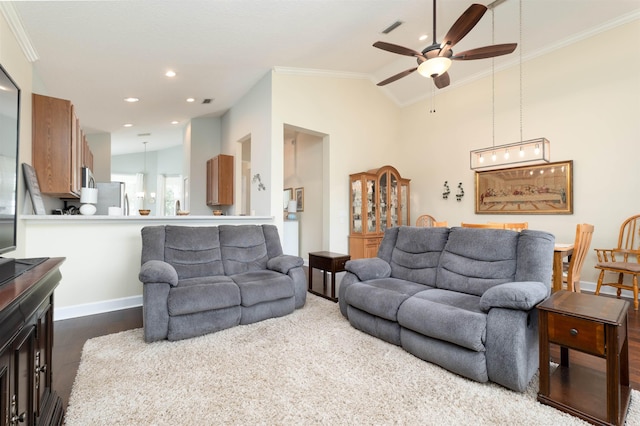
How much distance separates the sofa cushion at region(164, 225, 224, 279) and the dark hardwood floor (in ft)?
2.19

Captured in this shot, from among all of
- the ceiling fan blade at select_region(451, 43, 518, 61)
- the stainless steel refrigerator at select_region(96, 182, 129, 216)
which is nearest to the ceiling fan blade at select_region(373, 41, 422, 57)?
the ceiling fan blade at select_region(451, 43, 518, 61)

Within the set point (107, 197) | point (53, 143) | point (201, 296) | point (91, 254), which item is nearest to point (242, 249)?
point (201, 296)

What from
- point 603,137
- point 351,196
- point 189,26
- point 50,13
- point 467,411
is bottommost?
point 467,411

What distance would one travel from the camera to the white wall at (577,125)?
404cm

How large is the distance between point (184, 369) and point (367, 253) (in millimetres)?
3896

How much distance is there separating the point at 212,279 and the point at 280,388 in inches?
57.2

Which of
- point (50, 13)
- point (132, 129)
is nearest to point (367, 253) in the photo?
point (50, 13)

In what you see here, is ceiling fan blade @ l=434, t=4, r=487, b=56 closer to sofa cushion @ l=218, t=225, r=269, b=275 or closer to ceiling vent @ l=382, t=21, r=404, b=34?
ceiling vent @ l=382, t=21, r=404, b=34

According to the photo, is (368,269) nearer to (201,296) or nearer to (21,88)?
(201,296)

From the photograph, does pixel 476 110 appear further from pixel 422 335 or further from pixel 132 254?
pixel 132 254

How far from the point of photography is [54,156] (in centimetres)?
319

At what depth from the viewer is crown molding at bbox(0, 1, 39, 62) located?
2429mm

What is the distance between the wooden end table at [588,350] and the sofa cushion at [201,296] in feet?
7.58

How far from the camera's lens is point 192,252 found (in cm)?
322
